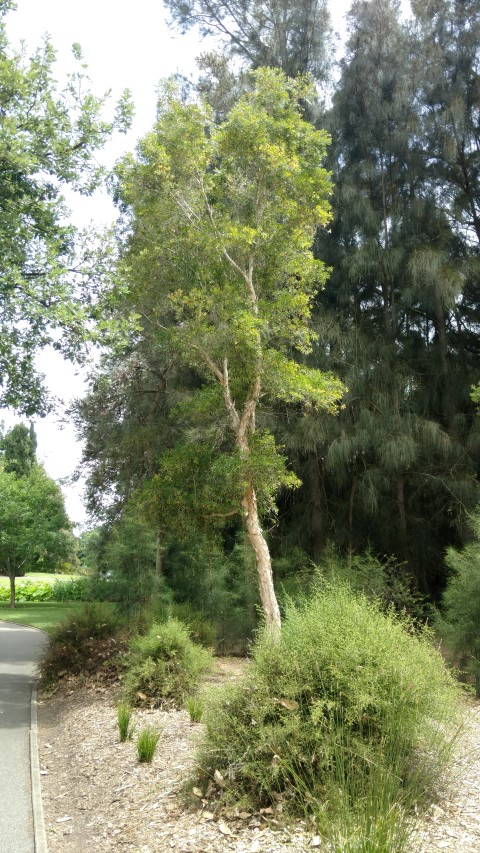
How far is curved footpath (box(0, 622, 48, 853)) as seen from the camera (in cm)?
582

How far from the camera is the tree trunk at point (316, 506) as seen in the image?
1827 centimetres

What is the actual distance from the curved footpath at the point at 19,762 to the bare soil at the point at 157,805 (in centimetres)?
15

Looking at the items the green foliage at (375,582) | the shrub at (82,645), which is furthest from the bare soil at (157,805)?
the green foliage at (375,582)

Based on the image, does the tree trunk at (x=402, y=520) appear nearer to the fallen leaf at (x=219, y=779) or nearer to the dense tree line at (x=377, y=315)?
the dense tree line at (x=377, y=315)

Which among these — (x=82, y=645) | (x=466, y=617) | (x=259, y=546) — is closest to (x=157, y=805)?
(x=259, y=546)

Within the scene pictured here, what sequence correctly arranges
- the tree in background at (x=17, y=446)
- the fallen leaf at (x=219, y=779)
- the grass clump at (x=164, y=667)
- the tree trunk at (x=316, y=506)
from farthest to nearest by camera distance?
the tree in background at (x=17, y=446) < the tree trunk at (x=316, y=506) < the grass clump at (x=164, y=667) < the fallen leaf at (x=219, y=779)

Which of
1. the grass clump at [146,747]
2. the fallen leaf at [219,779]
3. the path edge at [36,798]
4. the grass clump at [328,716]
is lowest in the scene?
the path edge at [36,798]

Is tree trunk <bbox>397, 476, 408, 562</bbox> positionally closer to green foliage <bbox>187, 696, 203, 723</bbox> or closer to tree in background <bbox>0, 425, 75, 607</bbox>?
green foliage <bbox>187, 696, 203, 723</bbox>

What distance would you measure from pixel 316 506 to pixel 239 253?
7.92m

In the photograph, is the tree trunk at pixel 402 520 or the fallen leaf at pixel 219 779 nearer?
the fallen leaf at pixel 219 779

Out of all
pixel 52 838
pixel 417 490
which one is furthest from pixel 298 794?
pixel 417 490

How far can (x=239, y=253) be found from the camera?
41.1 feet

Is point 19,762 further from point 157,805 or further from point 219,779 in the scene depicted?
point 219,779

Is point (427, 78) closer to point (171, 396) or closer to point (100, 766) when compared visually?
point (171, 396)
